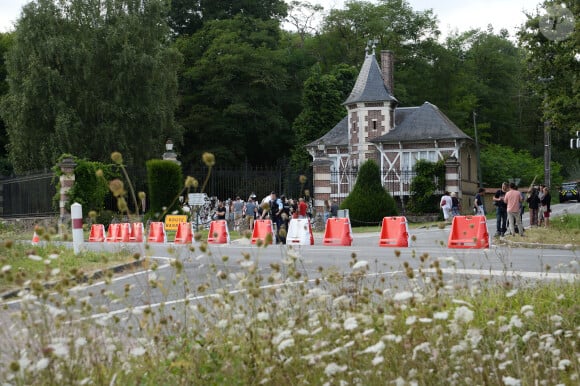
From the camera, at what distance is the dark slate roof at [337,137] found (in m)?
60.5

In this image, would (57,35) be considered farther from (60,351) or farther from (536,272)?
(60,351)

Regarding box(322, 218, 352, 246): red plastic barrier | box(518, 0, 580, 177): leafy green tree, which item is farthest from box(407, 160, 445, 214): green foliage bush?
box(322, 218, 352, 246): red plastic barrier

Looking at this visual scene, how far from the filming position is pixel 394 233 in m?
24.6

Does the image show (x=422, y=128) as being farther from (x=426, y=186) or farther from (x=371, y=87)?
(x=426, y=186)

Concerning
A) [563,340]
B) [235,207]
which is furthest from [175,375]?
[235,207]

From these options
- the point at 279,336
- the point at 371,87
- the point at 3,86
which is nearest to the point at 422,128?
the point at 371,87

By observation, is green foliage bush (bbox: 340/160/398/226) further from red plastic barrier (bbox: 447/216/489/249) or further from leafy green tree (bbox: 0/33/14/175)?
leafy green tree (bbox: 0/33/14/175)

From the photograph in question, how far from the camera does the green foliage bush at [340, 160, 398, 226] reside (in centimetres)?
4159

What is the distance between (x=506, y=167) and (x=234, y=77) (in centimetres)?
2187

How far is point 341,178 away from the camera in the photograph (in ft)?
184

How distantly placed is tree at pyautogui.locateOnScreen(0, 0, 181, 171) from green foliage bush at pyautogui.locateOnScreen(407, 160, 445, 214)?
50.4 feet

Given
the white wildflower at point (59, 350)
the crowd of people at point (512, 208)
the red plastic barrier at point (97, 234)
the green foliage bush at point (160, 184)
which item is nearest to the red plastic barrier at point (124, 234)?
the red plastic barrier at point (97, 234)

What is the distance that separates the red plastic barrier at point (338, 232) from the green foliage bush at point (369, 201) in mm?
15342

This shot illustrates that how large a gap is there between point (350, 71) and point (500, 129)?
20.6 metres
